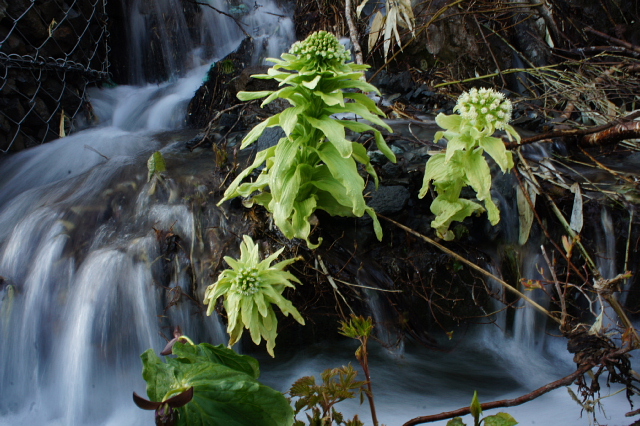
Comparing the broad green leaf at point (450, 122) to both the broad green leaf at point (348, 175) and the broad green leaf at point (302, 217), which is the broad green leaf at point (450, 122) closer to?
the broad green leaf at point (348, 175)

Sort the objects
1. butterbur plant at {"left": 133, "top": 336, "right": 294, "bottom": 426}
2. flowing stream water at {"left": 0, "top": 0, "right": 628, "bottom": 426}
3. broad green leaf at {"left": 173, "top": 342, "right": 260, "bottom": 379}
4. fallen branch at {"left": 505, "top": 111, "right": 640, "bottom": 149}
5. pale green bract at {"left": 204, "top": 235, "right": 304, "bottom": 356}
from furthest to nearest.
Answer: fallen branch at {"left": 505, "top": 111, "right": 640, "bottom": 149} → flowing stream water at {"left": 0, "top": 0, "right": 628, "bottom": 426} → pale green bract at {"left": 204, "top": 235, "right": 304, "bottom": 356} → broad green leaf at {"left": 173, "top": 342, "right": 260, "bottom": 379} → butterbur plant at {"left": 133, "top": 336, "right": 294, "bottom": 426}

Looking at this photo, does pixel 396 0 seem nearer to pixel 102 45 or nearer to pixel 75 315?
pixel 75 315

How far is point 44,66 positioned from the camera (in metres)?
3.66

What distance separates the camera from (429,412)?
182cm

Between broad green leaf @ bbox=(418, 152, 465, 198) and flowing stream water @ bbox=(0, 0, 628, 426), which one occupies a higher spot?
broad green leaf @ bbox=(418, 152, 465, 198)

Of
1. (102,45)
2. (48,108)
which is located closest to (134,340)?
(48,108)

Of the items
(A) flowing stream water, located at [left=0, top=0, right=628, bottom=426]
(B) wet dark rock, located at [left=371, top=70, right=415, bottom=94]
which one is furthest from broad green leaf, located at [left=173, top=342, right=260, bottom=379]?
(B) wet dark rock, located at [left=371, top=70, right=415, bottom=94]

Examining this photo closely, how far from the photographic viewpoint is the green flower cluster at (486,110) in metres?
1.50

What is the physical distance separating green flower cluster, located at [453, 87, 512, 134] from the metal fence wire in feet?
11.6

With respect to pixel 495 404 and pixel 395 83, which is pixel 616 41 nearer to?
pixel 395 83

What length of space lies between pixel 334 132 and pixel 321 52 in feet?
0.95

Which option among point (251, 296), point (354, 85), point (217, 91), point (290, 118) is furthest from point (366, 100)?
point (217, 91)

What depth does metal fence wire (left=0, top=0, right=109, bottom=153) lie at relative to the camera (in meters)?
Result: 3.40

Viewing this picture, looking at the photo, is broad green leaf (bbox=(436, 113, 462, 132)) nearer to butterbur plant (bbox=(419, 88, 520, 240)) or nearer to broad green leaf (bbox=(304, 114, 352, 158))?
butterbur plant (bbox=(419, 88, 520, 240))
